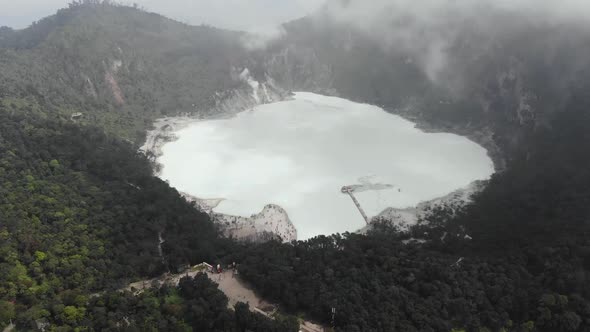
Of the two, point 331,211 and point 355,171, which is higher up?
point 355,171

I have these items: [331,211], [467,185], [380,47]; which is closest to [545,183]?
[467,185]

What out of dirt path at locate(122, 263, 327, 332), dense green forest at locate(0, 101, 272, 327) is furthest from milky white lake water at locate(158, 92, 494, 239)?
dirt path at locate(122, 263, 327, 332)

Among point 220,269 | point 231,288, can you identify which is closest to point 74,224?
point 220,269

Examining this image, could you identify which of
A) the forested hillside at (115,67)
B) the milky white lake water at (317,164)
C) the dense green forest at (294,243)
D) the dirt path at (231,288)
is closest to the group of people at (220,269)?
the dirt path at (231,288)

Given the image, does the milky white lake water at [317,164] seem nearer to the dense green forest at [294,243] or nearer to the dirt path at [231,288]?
the dense green forest at [294,243]

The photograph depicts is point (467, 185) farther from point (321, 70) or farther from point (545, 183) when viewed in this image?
point (321, 70)

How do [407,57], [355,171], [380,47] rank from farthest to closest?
1. [380,47]
2. [407,57]
3. [355,171]

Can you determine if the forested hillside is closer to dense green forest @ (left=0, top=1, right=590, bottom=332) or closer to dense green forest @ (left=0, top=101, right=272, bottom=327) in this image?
dense green forest @ (left=0, top=1, right=590, bottom=332)
